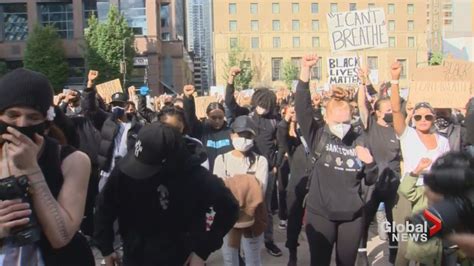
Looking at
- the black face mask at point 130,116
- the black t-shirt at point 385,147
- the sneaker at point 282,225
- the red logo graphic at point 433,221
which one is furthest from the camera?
the sneaker at point 282,225

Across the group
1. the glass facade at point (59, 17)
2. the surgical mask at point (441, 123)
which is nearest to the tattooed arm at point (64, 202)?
the surgical mask at point (441, 123)

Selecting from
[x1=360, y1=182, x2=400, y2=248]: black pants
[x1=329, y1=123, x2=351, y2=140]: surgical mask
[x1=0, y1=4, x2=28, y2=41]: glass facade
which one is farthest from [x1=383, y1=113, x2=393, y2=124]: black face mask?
[x1=0, y1=4, x2=28, y2=41]: glass facade

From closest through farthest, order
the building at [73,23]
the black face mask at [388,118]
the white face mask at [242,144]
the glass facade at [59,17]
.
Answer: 1. the white face mask at [242,144]
2. the black face mask at [388,118]
3. the building at [73,23]
4. the glass facade at [59,17]

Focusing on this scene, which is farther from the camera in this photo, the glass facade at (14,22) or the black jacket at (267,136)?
the glass facade at (14,22)

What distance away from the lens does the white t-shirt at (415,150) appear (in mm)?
5211

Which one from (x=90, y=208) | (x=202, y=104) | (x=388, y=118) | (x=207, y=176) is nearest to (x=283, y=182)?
(x=388, y=118)

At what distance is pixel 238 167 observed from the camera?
582cm

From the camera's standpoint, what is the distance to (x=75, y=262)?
8.91ft

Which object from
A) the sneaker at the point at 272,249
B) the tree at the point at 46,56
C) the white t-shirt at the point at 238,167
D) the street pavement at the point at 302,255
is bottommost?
the street pavement at the point at 302,255

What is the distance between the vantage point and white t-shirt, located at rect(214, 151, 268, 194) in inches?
228

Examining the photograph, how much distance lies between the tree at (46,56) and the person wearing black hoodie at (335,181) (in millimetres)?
48699

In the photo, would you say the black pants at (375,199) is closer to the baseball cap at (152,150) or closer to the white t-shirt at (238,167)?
the white t-shirt at (238,167)

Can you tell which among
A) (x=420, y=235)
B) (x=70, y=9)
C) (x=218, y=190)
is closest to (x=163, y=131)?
(x=218, y=190)

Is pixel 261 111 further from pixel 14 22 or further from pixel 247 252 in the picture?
pixel 14 22
